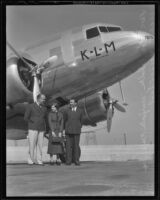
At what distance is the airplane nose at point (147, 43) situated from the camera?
9039 mm

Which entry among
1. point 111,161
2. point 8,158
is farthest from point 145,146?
point 8,158

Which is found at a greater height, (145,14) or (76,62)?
(145,14)

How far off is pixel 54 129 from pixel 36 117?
20.1 inches

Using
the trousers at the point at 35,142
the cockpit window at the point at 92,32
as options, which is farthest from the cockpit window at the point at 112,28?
the trousers at the point at 35,142

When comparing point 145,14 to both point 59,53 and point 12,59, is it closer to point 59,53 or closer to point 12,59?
point 59,53

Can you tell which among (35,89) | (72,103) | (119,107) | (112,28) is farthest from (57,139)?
(112,28)

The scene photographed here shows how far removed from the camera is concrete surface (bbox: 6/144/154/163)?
29.9 feet

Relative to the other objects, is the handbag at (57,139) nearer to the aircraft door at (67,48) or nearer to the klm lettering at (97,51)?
the aircraft door at (67,48)

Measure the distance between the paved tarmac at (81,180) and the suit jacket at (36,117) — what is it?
937mm

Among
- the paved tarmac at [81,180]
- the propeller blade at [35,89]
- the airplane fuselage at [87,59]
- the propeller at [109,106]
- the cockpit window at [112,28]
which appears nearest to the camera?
the paved tarmac at [81,180]

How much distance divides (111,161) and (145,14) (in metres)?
3.54

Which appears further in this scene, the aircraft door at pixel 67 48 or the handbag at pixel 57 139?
the aircraft door at pixel 67 48

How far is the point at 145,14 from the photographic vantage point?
9.05 metres

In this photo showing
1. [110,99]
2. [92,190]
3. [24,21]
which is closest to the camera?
[92,190]
